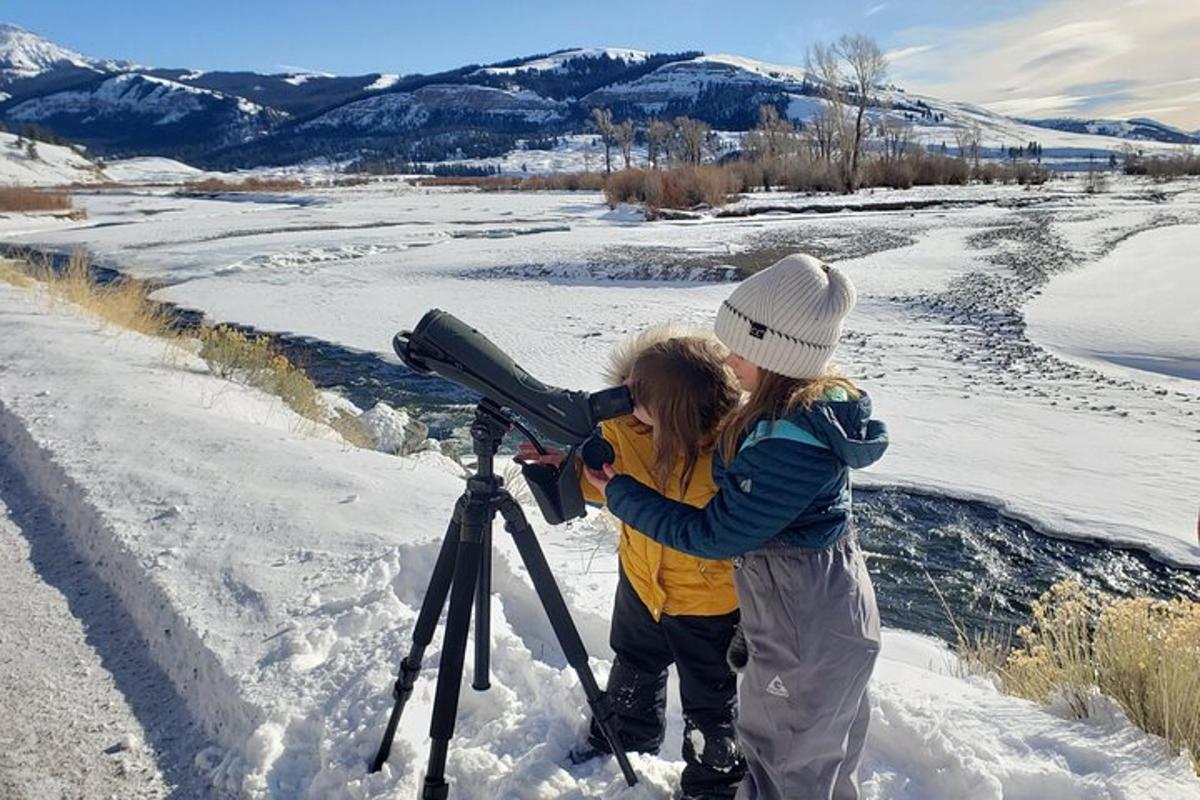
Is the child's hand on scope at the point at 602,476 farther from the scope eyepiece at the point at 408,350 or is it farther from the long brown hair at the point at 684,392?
the scope eyepiece at the point at 408,350

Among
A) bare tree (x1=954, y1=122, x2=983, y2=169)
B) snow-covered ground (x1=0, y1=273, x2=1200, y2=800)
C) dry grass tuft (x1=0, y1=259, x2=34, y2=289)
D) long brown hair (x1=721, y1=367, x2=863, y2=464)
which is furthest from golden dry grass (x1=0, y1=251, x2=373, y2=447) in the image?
bare tree (x1=954, y1=122, x2=983, y2=169)

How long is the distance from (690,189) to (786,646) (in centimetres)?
3022

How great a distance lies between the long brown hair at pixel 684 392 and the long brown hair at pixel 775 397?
0.09 meters

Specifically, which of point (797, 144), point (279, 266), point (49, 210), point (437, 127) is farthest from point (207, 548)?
point (437, 127)

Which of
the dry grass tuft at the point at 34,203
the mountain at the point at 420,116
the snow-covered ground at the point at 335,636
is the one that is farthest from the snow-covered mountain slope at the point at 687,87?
the snow-covered ground at the point at 335,636

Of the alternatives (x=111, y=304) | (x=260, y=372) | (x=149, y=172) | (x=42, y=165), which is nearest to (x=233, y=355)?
(x=260, y=372)

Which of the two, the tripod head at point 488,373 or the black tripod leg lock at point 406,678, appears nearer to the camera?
the tripod head at point 488,373

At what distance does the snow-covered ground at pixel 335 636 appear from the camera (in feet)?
7.29

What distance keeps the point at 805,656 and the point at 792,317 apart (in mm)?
712

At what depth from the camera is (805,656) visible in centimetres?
177

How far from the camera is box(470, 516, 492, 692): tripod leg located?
1.94 m

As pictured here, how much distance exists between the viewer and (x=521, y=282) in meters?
15.6

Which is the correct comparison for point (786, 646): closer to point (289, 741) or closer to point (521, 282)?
point (289, 741)

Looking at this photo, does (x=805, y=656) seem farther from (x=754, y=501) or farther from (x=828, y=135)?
(x=828, y=135)
